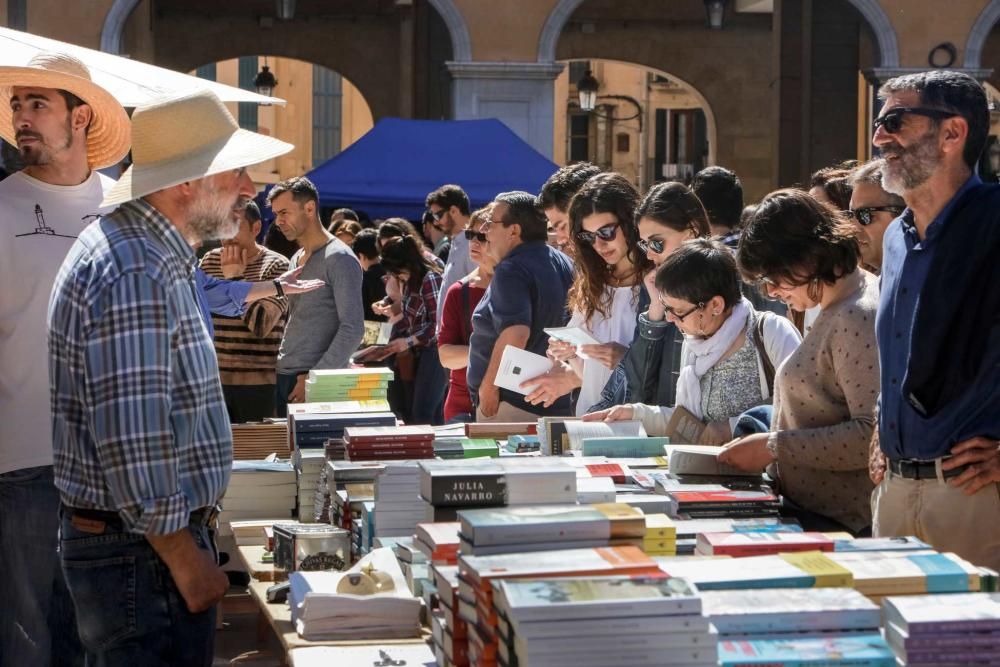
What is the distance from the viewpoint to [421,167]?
12.9m

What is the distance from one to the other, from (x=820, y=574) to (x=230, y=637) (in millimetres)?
4165

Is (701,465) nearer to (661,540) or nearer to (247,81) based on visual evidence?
(661,540)

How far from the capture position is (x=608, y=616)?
2.39 metres

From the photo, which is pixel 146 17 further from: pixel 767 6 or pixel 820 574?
pixel 820 574

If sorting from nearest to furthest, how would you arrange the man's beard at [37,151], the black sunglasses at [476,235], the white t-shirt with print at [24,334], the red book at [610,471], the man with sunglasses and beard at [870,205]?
the red book at [610,471], the white t-shirt with print at [24,334], the man's beard at [37,151], the man with sunglasses and beard at [870,205], the black sunglasses at [476,235]

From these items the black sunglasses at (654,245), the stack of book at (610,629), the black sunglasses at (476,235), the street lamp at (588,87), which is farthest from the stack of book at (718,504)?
the street lamp at (588,87)

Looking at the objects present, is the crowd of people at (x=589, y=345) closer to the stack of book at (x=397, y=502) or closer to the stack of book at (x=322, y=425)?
the stack of book at (x=397, y=502)

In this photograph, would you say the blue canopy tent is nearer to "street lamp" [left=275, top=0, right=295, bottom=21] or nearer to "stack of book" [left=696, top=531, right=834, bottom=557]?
"street lamp" [left=275, top=0, right=295, bottom=21]

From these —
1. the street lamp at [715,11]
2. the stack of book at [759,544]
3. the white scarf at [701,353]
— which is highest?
the street lamp at [715,11]

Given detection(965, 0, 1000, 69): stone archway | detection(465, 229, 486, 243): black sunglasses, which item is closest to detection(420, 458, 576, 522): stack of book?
detection(465, 229, 486, 243): black sunglasses

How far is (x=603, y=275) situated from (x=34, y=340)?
2149 mm

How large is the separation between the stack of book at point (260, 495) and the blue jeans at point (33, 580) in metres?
0.92

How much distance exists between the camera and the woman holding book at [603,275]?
544 centimetres

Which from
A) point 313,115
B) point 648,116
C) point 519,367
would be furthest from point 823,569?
point 648,116
